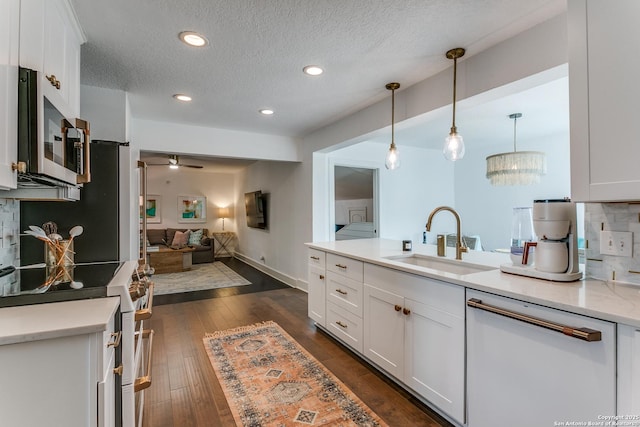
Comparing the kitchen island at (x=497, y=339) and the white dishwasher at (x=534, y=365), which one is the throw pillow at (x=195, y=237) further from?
the white dishwasher at (x=534, y=365)

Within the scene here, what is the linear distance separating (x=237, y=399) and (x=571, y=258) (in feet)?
6.97

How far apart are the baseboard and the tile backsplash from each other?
150 inches

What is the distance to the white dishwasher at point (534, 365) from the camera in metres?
1.11

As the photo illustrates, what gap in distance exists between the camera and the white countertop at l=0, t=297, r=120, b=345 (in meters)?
0.93

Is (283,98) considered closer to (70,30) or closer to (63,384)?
(70,30)

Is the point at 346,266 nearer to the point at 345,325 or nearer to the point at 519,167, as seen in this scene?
the point at 345,325

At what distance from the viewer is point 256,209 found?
6445 mm

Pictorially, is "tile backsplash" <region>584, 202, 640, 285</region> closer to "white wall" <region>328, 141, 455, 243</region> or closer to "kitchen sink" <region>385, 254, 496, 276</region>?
"kitchen sink" <region>385, 254, 496, 276</region>

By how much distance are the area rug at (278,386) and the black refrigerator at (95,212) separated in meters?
1.23

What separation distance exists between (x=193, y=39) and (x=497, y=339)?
97.1 inches

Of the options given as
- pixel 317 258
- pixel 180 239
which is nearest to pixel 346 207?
pixel 180 239

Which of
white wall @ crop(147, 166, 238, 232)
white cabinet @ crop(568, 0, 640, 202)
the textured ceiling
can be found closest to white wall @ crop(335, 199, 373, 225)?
white wall @ crop(147, 166, 238, 232)

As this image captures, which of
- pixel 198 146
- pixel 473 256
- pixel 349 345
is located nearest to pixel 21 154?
pixel 349 345

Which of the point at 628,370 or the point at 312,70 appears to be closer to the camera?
the point at 628,370
